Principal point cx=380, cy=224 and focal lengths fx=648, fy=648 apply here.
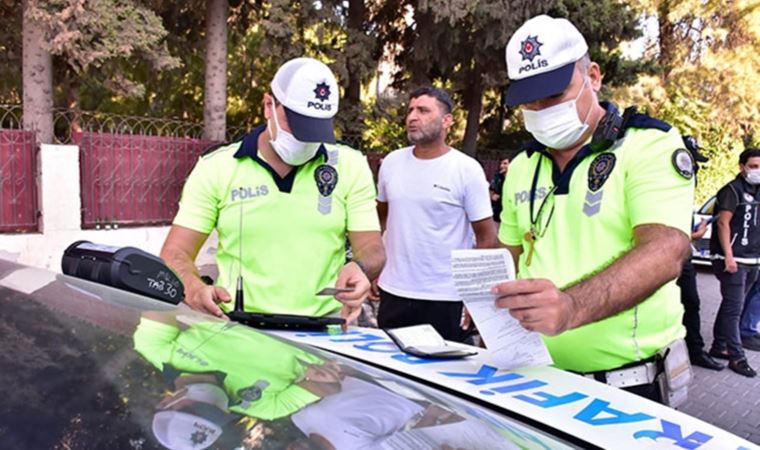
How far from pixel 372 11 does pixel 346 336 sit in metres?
11.0

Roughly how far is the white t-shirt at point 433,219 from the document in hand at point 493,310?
1.94 meters

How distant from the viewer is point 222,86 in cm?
1026

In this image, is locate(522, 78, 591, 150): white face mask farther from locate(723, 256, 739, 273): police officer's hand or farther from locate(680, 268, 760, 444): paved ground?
locate(723, 256, 739, 273): police officer's hand

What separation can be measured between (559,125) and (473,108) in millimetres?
12477

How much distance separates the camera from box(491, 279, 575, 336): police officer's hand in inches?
53.3

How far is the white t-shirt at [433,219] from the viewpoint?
3664mm

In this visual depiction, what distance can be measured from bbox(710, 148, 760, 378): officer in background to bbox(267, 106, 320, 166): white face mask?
4.46 m

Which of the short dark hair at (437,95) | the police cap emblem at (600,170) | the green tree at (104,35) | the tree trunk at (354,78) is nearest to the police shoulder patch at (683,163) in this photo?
the police cap emblem at (600,170)

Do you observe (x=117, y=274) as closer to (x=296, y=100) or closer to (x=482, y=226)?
(x=296, y=100)

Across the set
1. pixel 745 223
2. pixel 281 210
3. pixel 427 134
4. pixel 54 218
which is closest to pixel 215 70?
pixel 54 218

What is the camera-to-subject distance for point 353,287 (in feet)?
7.17

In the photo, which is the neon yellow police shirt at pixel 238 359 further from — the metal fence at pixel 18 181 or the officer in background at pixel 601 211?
the metal fence at pixel 18 181

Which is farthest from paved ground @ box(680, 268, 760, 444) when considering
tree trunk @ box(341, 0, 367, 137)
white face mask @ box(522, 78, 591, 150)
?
tree trunk @ box(341, 0, 367, 137)

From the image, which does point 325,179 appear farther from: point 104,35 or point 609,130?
point 104,35
